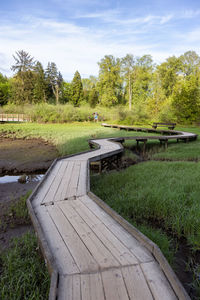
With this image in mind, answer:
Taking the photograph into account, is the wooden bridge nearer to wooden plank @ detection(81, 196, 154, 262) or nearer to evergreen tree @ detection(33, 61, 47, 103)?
wooden plank @ detection(81, 196, 154, 262)

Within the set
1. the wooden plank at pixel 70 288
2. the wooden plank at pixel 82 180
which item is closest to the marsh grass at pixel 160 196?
the wooden plank at pixel 82 180

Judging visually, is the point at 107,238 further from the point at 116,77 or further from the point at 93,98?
the point at 93,98

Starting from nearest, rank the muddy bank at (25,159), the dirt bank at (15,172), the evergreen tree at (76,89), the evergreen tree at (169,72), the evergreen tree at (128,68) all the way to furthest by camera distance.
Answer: the dirt bank at (15,172)
the muddy bank at (25,159)
the evergreen tree at (169,72)
the evergreen tree at (128,68)
the evergreen tree at (76,89)

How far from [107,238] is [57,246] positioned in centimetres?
52

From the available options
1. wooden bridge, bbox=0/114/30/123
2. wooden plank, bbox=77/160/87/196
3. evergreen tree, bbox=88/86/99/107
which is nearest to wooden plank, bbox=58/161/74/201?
wooden plank, bbox=77/160/87/196

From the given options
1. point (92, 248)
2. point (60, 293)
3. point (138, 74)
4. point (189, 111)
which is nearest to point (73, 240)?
point (92, 248)

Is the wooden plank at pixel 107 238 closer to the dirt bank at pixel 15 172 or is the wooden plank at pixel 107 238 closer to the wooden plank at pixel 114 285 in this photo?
the wooden plank at pixel 114 285

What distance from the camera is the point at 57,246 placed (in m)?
1.80

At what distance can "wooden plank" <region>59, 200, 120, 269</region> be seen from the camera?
1.58 meters

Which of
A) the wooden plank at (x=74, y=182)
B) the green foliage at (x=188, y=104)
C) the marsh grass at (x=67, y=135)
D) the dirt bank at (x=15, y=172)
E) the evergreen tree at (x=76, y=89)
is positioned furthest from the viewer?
the evergreen tree at (x=76, y=89)

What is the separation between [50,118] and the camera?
20.3 m

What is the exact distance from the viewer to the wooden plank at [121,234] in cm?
166

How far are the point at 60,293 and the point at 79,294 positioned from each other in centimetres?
14

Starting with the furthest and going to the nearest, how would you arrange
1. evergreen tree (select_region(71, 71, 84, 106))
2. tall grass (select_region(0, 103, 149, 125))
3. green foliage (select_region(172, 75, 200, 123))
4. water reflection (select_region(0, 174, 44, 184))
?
evergreen tree (select_region(71, 71, 84, 106)) < green foliage (select_region(172, 75, 200, 123)) < tall grass (select_region(0, 103, 149, 125)) < water reflection (select_region(0, 174, 44, 184))
